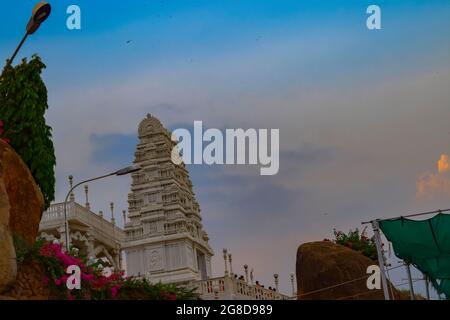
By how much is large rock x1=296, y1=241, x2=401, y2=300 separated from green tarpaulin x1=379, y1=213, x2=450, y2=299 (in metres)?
5.80

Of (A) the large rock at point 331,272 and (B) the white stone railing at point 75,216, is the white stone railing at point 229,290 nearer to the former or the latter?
(A) the large rock at point 331,272

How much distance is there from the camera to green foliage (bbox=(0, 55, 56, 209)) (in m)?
24.8

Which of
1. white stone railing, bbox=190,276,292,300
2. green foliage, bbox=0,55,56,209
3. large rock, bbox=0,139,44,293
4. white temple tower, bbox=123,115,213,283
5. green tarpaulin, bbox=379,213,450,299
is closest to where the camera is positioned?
large rock, bbox=0,139,44,293

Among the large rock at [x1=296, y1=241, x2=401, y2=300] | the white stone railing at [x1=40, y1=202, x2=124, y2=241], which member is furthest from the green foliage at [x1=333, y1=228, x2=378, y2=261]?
the white stone railing at [x1=40, y1=202, x2=124, y2=241]

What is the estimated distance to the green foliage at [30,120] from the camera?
24.8 m

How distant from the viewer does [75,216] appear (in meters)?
44.3

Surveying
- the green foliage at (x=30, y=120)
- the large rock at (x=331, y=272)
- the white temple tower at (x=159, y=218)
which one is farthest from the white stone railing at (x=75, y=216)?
the large rock at (x=331, y=272)

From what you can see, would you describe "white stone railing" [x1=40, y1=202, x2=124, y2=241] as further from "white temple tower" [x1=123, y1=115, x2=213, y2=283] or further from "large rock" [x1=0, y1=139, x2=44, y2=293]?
"large rock" [x1=0, y1=139, x2=44, y2=293]

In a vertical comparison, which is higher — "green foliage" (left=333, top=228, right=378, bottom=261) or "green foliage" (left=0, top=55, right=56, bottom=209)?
"green foliage" (left=0, top=55, right=56, bottom=209)

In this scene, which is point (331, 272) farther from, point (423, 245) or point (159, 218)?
point (159, 218)

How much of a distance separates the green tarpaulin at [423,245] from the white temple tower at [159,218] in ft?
97.8

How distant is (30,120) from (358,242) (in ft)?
36.6

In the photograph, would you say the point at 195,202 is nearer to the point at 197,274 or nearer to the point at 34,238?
the point at 197,274
